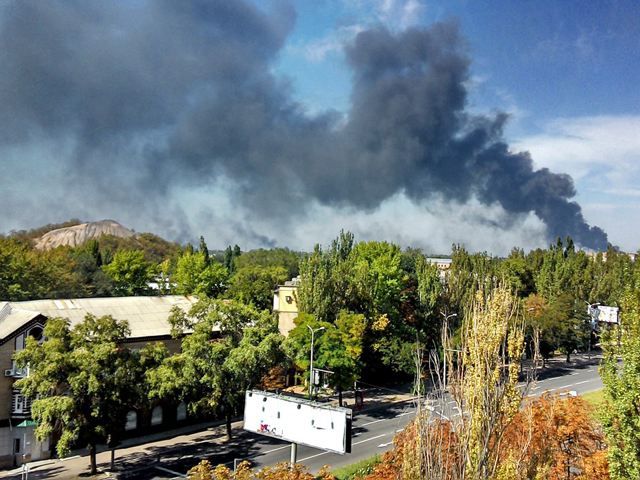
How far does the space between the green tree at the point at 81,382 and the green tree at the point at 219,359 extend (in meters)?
2.21

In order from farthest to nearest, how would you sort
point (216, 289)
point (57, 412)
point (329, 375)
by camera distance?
point (216, 289), point (329, 375), point (57, 412)

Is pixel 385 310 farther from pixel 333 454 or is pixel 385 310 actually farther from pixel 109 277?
pixel 109 277

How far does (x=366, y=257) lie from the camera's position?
222ft

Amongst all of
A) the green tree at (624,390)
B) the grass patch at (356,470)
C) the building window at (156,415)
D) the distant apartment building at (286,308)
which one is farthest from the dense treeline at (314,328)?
the grass patch at (356,470)

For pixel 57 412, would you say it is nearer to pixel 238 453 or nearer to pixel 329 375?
pixel 238 453

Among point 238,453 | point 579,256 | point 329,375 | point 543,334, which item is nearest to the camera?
point 238,453

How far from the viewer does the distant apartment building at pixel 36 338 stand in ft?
122

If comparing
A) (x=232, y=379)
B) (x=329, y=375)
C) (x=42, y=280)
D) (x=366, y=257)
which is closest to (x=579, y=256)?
(x=366, y=257)

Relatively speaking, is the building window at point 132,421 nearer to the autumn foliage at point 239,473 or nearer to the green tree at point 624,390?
the autumn foliage at point 239,473

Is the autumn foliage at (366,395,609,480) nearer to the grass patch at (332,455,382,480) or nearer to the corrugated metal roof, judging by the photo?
the grass patch at (332,455,382,480)

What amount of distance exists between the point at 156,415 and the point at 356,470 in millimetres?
20272

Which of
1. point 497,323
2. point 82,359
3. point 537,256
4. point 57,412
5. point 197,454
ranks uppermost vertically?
point 537,256

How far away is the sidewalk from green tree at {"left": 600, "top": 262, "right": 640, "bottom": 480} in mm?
26290

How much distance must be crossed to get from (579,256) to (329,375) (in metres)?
79.5
